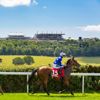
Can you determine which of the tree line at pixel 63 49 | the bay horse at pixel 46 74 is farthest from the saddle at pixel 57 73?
the tree line at pixel 63 49

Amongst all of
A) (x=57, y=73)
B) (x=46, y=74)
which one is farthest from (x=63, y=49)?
(x=46, y=74)

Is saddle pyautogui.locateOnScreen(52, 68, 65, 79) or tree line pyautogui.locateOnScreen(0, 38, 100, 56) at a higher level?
saddle pyautogui.locateOnScreen(52, 68, 65, 79)

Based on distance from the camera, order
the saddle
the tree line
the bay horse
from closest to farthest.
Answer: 1. the bay horse
2. the saddle
3. the tree line

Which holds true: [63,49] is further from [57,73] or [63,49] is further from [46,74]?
[46,74]

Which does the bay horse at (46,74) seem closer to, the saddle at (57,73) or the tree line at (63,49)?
the saddle at (57,73)

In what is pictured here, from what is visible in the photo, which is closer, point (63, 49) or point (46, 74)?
point (46, 74)

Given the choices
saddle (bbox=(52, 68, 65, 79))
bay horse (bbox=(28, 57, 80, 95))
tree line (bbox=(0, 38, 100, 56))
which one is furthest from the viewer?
tree line (bbox=(0, 38, 100, 56))

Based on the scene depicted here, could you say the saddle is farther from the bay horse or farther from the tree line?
the tree line

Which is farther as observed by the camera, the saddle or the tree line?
the tree line

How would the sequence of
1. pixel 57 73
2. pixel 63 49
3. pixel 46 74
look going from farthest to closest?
pixel 63 49
pixel 57 73
pixel 46 74

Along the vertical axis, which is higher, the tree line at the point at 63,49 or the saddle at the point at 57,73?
the saddle at the point at 57,73

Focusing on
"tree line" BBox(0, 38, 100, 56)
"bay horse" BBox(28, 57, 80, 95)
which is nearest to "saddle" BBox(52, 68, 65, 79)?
"bay horse" BBox(28, 57, 80, 95)

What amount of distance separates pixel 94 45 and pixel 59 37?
12.6 meters

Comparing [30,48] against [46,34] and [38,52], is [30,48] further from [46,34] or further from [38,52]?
[46,34]
